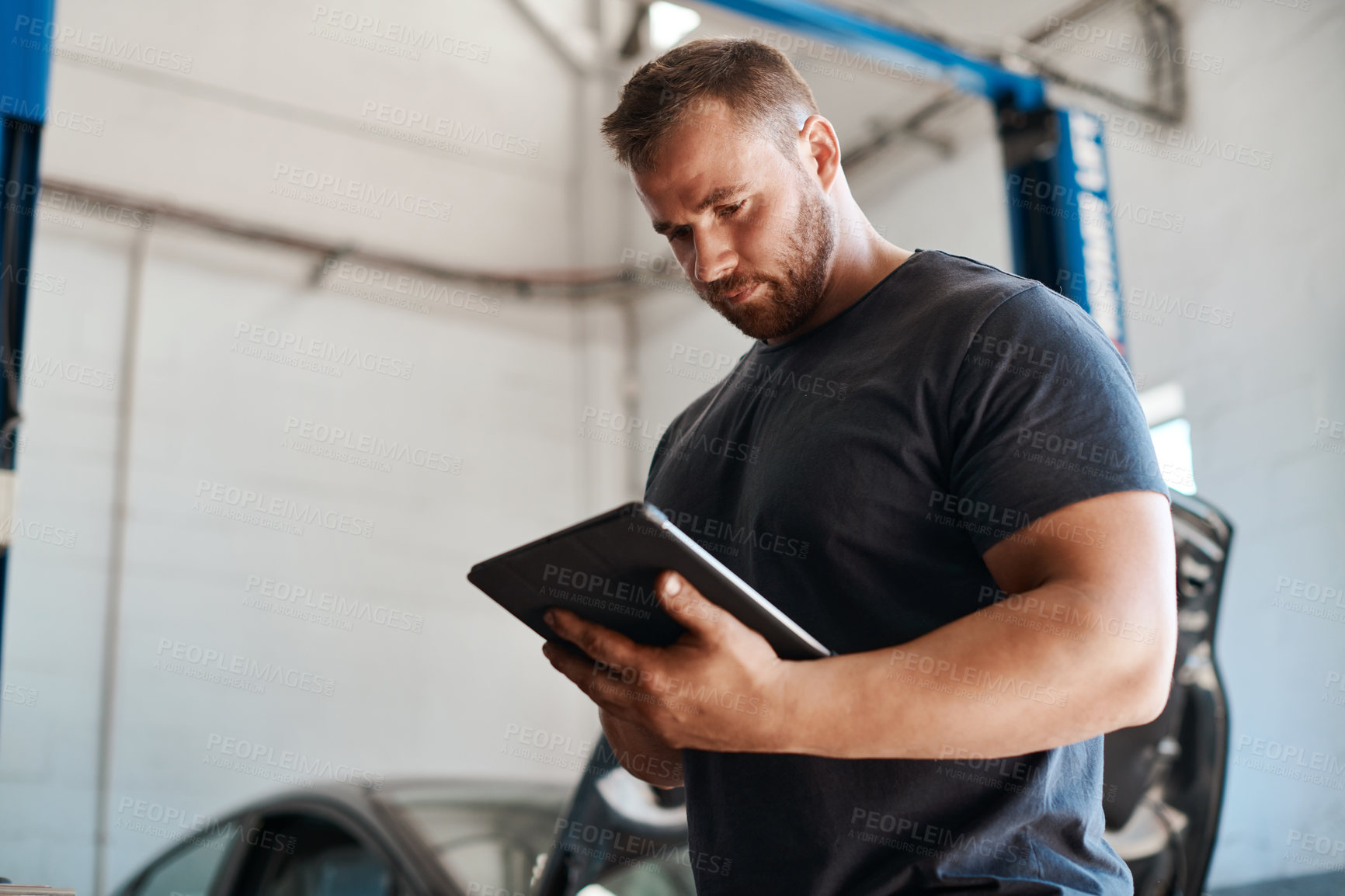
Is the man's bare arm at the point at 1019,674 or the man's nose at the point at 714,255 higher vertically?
the man's nose at the point at 714,255

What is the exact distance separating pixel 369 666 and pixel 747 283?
6147 mm

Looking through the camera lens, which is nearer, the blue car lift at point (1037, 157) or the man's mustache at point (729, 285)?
the man's mustache at point (729, 285)

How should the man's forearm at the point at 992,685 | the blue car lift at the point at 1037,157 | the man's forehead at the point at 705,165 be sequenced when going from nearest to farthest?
1. the man's forearm at the point at 992,685
2. the man's forehead at the point at 705,165
3. the blue car lift at the point at 1037,157

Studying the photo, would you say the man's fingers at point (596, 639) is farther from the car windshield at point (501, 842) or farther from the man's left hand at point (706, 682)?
the car windshield at point (501, 842)

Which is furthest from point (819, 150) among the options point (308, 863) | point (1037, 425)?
point (308, 863)

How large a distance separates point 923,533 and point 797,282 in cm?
39

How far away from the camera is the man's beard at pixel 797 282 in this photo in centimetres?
139

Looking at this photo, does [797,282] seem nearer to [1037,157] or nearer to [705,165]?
[705,165]

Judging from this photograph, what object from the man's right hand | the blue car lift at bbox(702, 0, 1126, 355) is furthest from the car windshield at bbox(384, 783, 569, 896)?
the blue car lift at bbox(702, 0, 1126, 355)

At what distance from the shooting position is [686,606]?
3.21 ft

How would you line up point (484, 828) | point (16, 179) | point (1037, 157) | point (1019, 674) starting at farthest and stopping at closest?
point (1037, 157), point (484, 828), point (16, 179), point (1019, 674)

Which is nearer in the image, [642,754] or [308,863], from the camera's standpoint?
[642,754]

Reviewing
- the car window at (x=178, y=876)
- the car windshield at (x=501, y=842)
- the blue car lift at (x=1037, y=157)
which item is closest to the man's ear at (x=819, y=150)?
the car windshield at (x=501, y=842)

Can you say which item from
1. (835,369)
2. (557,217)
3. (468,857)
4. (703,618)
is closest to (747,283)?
(835,369)
